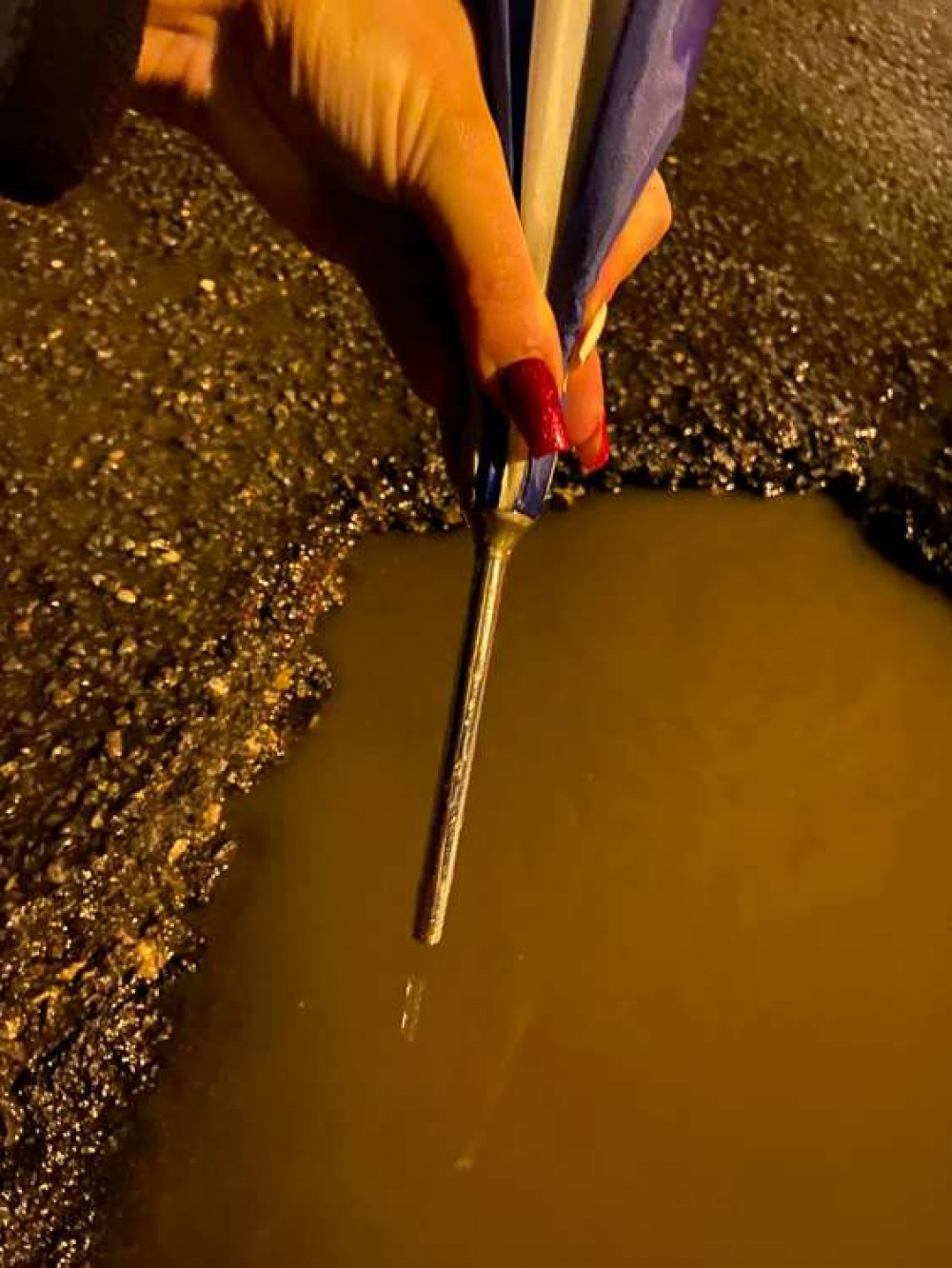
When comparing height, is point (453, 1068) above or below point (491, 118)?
below

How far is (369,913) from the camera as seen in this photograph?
1613 mm

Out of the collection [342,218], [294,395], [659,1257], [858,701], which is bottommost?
[659,1257]

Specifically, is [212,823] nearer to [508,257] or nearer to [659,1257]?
[659,1257]

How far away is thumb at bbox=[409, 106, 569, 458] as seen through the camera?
1026 millimetres

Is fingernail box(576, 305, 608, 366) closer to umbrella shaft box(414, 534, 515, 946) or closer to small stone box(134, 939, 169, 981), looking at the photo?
umbrella shaft box(414, 534, 515, 946)

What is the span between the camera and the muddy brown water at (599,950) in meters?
1.46

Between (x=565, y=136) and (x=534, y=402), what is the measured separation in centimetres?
21

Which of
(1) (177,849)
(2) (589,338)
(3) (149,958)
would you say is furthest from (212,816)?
(2) (589,338)

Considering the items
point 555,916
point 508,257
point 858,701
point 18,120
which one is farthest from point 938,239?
point 18,120

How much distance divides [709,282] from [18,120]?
151 centimetres

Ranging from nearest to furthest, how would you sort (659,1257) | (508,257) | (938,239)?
(508,257) < (659,1257) < (938,239)

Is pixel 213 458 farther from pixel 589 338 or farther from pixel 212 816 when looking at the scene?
pixel 589 338

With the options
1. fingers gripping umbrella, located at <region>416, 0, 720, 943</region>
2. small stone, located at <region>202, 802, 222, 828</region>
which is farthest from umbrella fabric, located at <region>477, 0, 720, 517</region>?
small stone, located at <region>202, 802, 222, 828</region>

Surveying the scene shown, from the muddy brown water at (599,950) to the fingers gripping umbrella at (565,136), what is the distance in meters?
0.61
